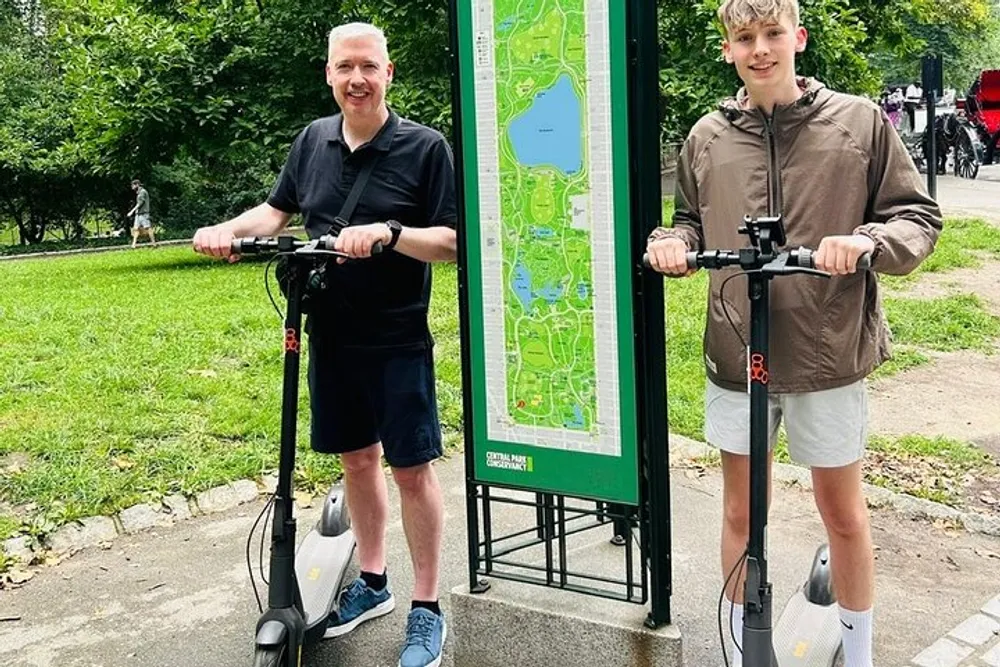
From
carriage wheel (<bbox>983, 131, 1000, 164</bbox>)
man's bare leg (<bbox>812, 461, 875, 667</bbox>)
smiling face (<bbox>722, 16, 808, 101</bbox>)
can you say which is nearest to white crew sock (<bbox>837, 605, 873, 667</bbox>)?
Result: man's bare leg (<bbox>812, 461, 875, 667</bbox>)

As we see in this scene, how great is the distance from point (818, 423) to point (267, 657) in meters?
1.68

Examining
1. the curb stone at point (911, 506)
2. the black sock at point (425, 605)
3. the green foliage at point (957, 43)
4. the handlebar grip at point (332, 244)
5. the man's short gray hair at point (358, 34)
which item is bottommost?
the curb stone at point (911, 506)

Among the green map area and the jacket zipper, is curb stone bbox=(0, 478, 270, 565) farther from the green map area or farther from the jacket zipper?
the jacket zipper

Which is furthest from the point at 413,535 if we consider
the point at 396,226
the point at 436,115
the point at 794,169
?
the point at 436,115

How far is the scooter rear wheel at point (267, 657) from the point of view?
2.89 meters

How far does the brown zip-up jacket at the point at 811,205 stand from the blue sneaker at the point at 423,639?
1336 millimetres

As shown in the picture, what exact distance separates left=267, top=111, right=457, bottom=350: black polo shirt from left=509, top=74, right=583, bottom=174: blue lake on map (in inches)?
12.6

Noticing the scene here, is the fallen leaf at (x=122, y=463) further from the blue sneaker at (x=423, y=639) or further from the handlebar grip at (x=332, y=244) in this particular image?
the handlebar grip at (x=332, y=244)

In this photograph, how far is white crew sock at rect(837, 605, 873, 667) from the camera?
284 centimetres

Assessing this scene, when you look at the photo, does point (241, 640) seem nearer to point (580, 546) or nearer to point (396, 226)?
point (580, 546)

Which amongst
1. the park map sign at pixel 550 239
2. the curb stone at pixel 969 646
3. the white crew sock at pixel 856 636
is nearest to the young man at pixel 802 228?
the white crew sock at pixel 856 636

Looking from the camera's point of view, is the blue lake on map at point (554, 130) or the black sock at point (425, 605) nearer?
the blue lake on map at point (554, 130)

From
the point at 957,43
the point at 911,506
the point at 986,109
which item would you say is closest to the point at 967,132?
the point at 986,109

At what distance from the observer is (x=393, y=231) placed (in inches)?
109
